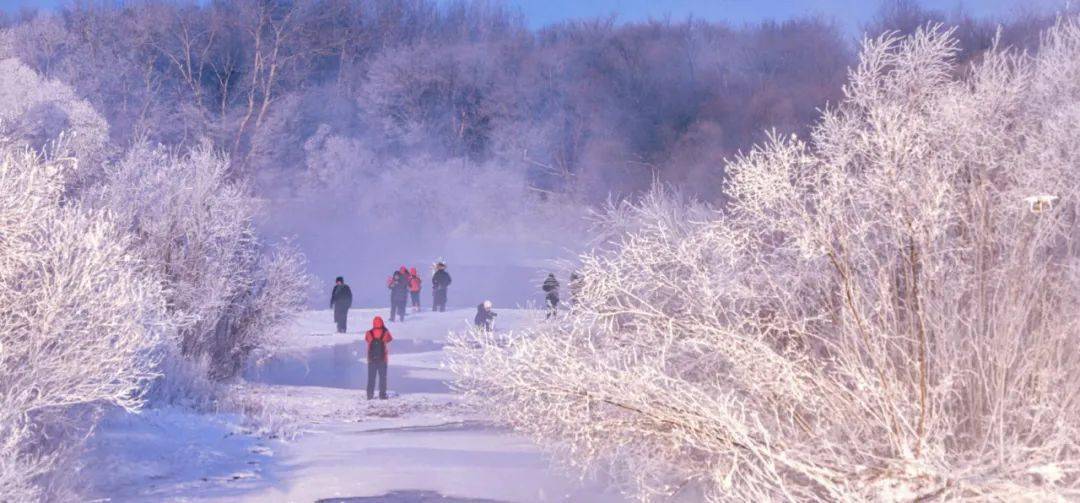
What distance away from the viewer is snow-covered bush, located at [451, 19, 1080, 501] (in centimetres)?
740

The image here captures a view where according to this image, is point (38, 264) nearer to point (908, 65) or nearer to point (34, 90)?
point (908, 65)

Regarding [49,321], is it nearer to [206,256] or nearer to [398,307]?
[206,256]

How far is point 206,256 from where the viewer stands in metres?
17.1

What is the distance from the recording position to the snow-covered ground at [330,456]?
35.6 ft

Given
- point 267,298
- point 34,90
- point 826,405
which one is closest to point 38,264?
point 826,405

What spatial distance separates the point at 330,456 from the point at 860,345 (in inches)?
241

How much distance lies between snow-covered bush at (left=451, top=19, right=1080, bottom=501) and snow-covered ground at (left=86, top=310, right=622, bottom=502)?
1.02m

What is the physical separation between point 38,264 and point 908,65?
8830mm

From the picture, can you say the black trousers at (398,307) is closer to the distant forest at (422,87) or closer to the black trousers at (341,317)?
the black trousers at (341,317)

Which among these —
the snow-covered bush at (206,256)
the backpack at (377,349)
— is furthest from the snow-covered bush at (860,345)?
the snow-covered bush at (206,256)

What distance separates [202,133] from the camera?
4775 centimetres

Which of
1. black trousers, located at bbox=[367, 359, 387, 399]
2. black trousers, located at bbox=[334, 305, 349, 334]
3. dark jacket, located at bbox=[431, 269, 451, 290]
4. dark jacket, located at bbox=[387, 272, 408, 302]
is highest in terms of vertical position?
dark jacket, located at bbox=[431, 269, 451, 290]

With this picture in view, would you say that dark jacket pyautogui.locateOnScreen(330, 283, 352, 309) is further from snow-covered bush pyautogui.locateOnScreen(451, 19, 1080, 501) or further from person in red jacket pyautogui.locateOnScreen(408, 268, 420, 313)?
snow-covered bush pyautogui.locateOnScreen(451, 19, 1080, 501)

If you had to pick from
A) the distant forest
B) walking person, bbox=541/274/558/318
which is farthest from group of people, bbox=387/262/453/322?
the distant forest
